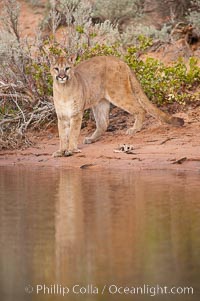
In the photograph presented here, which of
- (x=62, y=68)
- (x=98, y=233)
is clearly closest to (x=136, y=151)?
(x=62, y=68)

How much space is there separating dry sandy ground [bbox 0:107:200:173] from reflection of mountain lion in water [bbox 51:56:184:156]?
20 centimetres

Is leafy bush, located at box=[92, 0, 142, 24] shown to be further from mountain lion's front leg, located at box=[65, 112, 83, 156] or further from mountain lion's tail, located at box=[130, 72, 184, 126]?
mountain lion's front leg, located at box=[65, 112, 83, 156]

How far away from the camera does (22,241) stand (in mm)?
7656

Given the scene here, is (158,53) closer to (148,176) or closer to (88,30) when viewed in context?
(88,30)

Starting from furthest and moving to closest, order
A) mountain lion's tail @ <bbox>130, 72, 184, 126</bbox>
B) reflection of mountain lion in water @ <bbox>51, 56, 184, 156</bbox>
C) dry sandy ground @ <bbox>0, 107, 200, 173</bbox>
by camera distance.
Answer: mountain lion's tail @ <bbox>130, 72, 184, 126</bbox> → reflection of mountain lion in water @ <bbox>51, 56, 184, 156</bbox> → dry sandy ground @ <bbox>0, 107, 200, 173</bbox>

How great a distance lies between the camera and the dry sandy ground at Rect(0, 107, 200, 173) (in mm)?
11758

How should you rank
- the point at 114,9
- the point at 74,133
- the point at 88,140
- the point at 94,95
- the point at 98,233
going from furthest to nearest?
the point at 114,9 → the point at 88,140 → the point at 94,95 → the point at 74,133 → the point at 98,233

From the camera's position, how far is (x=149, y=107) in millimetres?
13164

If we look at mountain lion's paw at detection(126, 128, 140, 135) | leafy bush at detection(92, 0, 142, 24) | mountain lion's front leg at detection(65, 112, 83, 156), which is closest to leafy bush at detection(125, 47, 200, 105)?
mountain lion's paw at detection(126, 128, 140, 135)

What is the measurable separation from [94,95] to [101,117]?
0.50m

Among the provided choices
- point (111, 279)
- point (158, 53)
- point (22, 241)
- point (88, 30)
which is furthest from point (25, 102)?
point (111, 279)

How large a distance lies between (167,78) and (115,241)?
6547mm

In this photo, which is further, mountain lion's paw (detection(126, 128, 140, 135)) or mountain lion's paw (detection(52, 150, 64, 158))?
mountain lion's paw (detection(126, 128, 140, 135))

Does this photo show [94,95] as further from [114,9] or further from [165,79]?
[114,9]
